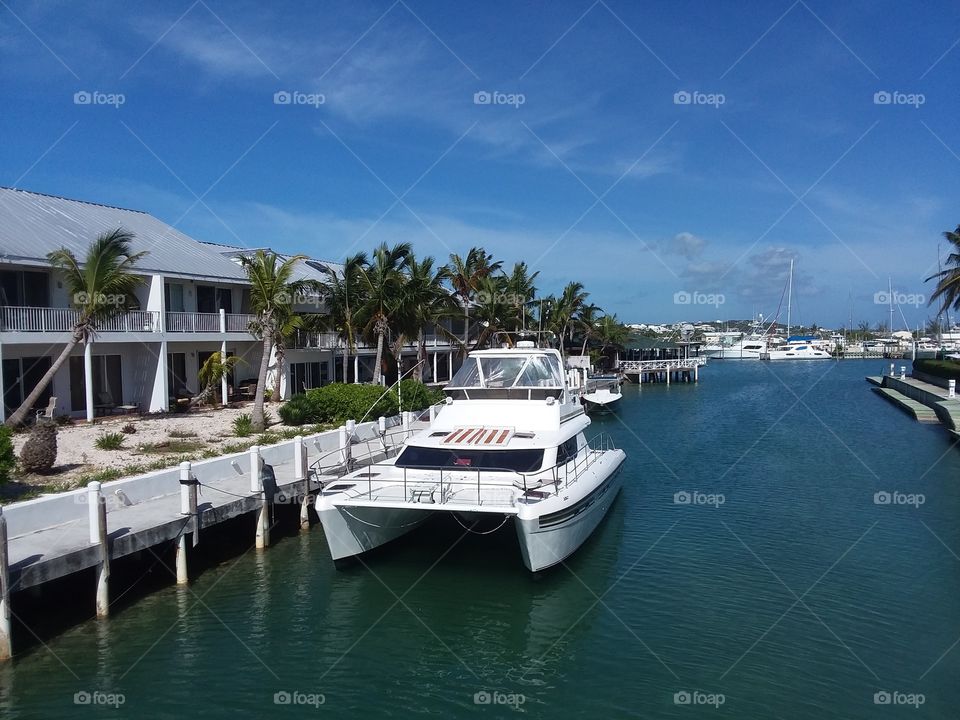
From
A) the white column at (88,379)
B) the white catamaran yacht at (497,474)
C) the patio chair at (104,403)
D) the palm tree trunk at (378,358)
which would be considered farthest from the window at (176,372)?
the white catamaran yacht at (497,474)

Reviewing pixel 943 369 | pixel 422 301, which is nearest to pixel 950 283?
pixel 943 369

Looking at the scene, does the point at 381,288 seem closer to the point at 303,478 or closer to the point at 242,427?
the point at 242,427

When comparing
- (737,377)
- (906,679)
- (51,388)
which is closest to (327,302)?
(51,388)

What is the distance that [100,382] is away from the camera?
87.6 feet

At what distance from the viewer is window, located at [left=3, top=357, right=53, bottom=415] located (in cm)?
2328

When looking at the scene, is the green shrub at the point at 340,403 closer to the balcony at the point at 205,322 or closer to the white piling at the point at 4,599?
the balcony at the point at 205,322

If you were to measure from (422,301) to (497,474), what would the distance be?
66.8 feet

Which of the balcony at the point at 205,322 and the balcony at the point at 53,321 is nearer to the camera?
the balcony at the point at 53,321

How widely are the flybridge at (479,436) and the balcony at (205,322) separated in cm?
1706

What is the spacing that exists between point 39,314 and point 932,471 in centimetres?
2915

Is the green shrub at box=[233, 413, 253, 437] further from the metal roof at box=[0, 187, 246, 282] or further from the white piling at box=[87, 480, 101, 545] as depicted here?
the white piling at box=[87, 480, 101, 545]

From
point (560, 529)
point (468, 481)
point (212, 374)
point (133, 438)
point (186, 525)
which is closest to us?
point (186, 525)

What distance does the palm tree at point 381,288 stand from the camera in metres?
32.3

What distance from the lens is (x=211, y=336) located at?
97.5ft
